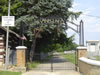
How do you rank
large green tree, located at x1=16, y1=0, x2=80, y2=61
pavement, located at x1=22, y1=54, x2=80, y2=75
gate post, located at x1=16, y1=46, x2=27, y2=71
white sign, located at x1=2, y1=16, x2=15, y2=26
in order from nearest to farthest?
pavement, located at x1=22, y1=54, x2=80, y2=75, gate post, located at x1=16, y1=46, x2=27, y2=71, white sign, located at x1=2, y1=16, x2=15, y2=26, large green tree, located at x1=16, y1=0, x2=80, y2=61

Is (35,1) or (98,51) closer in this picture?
(35,1)

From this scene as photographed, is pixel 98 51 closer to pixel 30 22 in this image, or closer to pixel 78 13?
pixel 78 13

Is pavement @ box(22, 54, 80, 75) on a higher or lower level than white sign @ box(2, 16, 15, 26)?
lower

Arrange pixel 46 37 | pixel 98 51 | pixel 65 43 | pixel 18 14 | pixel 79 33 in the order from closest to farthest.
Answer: pixel 79 33
pixel 18 14
pixel 46 37
pixel 65 43
pixel 98 51

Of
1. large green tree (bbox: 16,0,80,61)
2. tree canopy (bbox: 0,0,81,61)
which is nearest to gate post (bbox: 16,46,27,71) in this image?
tree canopy (bbox: 0,0,81,61)

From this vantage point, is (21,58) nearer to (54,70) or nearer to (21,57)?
(21,57)

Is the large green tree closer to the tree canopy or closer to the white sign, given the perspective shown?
the tree canopy

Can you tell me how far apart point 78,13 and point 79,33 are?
8031mm

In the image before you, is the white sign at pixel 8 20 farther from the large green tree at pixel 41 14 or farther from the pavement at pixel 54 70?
the large green tree at pixel 41 14

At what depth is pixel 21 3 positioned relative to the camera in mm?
22938

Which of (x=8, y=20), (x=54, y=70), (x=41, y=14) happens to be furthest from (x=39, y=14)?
(x=54, y=70)

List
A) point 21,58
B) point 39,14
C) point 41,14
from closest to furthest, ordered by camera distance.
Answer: point 21,58 → point 41,14 → point 39,14

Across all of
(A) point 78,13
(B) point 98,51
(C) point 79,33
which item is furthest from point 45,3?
(B) point 98,51

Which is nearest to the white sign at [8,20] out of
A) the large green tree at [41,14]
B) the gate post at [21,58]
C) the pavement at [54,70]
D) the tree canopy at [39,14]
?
the gate post at [21,58]
